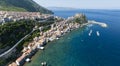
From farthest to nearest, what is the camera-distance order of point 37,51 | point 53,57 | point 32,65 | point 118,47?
point 118,47, point 37,51, point 53,57, point 32,65

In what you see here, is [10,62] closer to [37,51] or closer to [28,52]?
[28,52]

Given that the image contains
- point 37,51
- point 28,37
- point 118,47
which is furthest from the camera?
point 28,37

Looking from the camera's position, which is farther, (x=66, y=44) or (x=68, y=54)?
(x=66, y=44)

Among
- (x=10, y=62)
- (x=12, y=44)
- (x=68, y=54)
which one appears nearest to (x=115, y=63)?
(x=68, y=54)

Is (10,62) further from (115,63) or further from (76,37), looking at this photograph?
(76,37)

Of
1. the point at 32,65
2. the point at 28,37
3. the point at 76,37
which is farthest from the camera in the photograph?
the point at 76,37

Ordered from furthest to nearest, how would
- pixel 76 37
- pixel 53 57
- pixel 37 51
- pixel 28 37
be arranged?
pixel 76 37 < pixel 28 37 < pixel 37 51 < pixel 53 57

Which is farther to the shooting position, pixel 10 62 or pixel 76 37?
pixel 76 37

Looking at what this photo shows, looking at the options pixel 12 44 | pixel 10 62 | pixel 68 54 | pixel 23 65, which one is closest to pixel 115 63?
pixel 68 54
